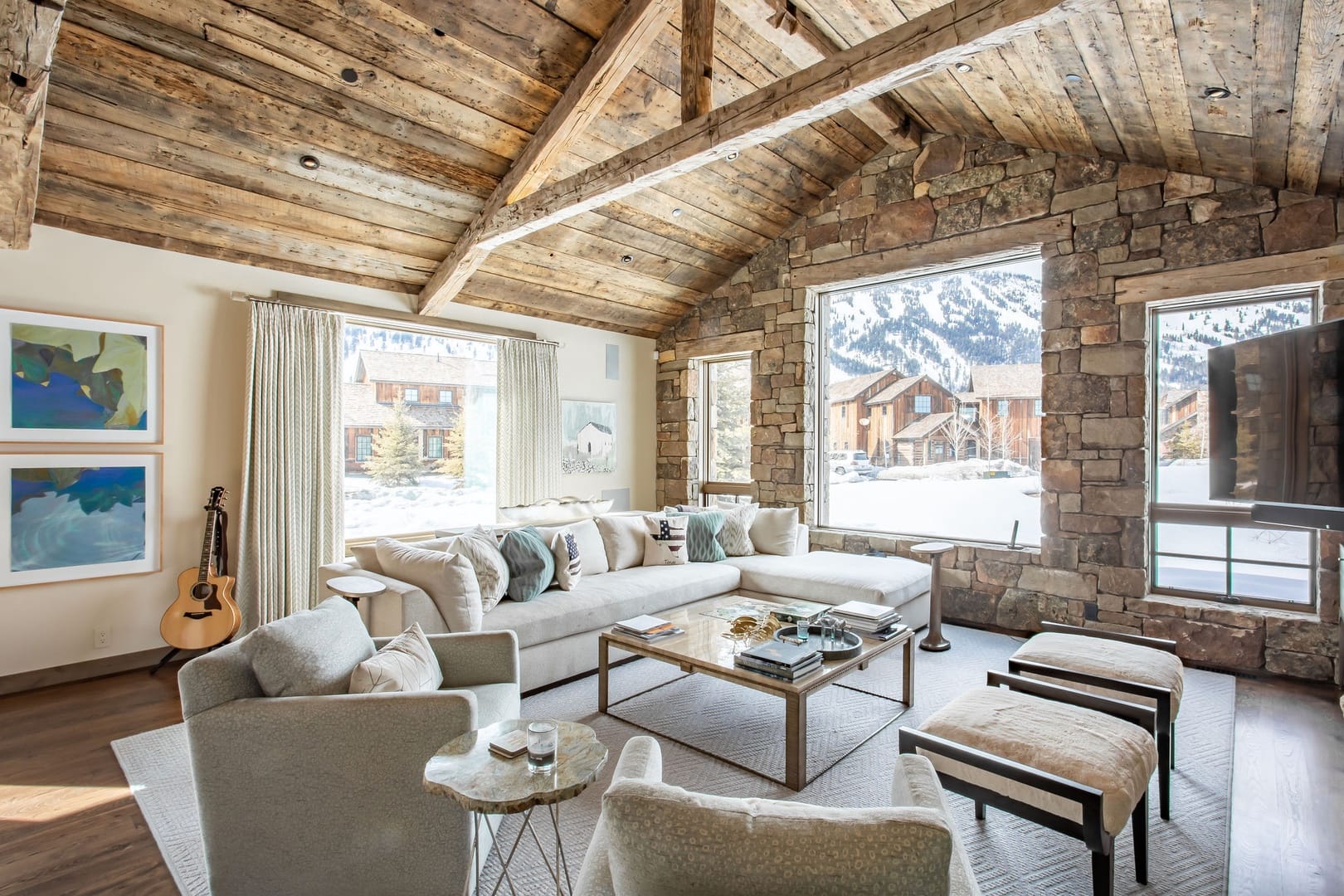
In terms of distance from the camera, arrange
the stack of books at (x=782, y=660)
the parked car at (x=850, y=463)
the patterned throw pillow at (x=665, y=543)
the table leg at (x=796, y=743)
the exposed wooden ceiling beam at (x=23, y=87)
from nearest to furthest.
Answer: the exposed wooden ceiling beam at (x=23, y=87), the table leg at (x=796, y=743), the stack of books at (x=782, y=660), the patterned throw pillow at (x=665, y=543), the parked car at (x=850, y=463)

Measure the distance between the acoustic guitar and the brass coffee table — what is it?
7.28 feet

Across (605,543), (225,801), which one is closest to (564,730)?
(225,801)

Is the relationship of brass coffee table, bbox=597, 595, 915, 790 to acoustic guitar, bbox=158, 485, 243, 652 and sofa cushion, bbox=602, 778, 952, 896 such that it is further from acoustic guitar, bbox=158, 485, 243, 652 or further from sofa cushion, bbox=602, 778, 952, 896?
acoustic guitar, bbox=158, 485, 243, 652

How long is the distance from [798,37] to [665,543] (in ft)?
10.3

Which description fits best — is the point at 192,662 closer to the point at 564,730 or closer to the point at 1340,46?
the point at 564,730

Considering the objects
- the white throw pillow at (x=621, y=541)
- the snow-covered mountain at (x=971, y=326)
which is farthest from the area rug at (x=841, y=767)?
the snow-covered mountain at (x=971, y=326)

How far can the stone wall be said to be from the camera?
371 centimetres

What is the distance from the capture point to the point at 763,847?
87cm

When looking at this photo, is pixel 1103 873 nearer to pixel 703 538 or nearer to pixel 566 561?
pixel 566 561

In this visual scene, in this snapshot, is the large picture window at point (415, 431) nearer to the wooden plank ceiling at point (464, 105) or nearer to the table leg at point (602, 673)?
the wooden plank ceiling at point (464, 105)

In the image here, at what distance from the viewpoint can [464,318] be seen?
536 cm

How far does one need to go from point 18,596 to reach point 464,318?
313 centimetres

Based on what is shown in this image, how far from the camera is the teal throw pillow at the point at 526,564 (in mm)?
3609

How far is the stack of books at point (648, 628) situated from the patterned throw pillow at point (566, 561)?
0.68 m
